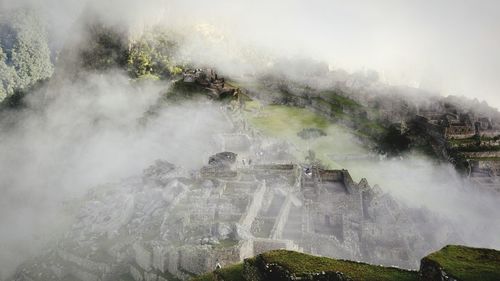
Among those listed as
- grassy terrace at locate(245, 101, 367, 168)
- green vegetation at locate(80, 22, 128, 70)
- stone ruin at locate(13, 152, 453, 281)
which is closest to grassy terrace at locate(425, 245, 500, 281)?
stone ruin at locate(13, 152, 453, 281)

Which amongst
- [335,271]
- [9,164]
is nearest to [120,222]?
[335,271]

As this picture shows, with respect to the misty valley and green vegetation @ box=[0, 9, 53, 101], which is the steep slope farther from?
green vegetation @ box=[0, 9, 53, 101]

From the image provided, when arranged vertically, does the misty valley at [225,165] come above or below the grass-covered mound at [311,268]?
above

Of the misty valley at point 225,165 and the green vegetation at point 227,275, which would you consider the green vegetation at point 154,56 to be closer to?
the misty valley at point 225,165

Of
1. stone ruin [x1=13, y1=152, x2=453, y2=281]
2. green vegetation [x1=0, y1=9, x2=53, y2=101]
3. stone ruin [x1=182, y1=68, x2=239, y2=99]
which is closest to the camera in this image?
stone ruin [x1=13, y1=152, x2=453, y2=281]

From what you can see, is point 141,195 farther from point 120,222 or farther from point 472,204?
point 472,204

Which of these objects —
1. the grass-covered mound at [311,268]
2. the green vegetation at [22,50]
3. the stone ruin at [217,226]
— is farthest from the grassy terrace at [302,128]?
the green vegetation at [22,50]
